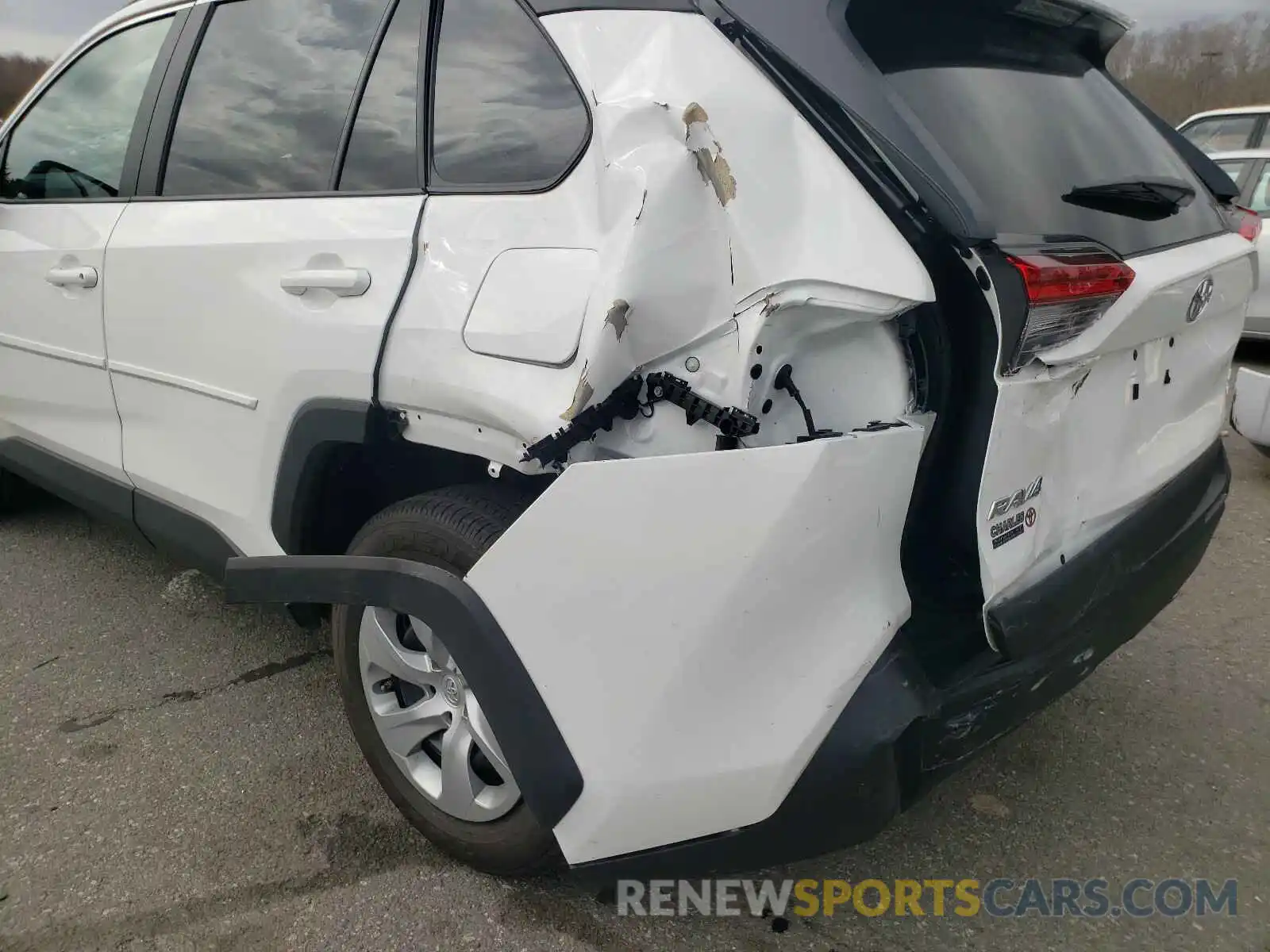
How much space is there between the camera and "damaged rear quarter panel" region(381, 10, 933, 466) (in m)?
1.48

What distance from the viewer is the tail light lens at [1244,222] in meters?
2.31

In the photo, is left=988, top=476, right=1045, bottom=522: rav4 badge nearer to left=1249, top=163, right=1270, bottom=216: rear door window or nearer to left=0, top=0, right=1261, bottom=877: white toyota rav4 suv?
left=0, top=0, right=1261, bottom=877: white toyota rav4 suv

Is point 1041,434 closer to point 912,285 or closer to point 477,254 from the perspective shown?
point 912,285

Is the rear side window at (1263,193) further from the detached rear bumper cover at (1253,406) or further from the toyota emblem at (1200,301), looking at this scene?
the toyota emblem at (1200,301)

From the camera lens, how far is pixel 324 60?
2219 millimetres

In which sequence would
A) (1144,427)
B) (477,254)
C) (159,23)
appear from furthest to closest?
1. (159,23)
2. (1144,427)
3. (477,254)

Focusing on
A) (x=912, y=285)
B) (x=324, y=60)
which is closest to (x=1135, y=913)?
(x=912, y=285)

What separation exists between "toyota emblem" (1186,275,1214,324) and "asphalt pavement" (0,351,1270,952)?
1217mm

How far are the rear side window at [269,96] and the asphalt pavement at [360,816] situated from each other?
4.77 ft

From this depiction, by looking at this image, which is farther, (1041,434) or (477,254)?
(477,254)

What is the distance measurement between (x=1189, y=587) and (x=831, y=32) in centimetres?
284

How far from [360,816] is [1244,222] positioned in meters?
2.65

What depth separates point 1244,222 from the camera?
2396 millimetres

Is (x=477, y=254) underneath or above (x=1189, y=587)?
above
